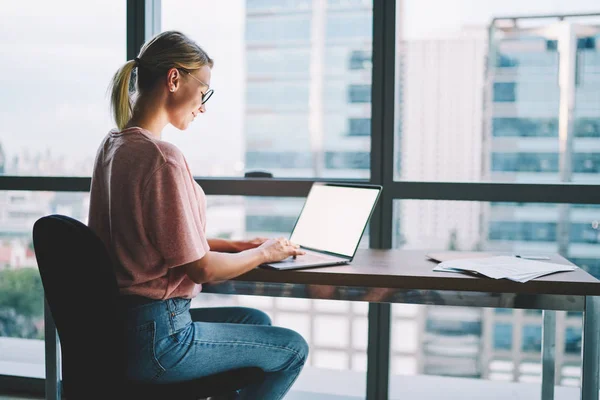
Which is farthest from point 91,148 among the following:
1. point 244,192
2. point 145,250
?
point 145,250

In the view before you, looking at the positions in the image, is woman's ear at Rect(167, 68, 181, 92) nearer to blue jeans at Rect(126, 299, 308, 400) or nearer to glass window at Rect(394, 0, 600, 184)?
blue jeans at Rect(126, 299, 308, 400)

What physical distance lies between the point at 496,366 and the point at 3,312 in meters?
2.25

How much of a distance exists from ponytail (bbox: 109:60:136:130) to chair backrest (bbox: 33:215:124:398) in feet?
1.57

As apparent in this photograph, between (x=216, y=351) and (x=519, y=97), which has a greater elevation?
(x=519, y=97)

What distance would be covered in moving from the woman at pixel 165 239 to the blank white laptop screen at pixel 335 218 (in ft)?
1.16

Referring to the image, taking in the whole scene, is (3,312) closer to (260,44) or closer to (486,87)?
(260,44)

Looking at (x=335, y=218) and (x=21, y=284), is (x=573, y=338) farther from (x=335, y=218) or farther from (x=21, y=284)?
(x=21, y=284)

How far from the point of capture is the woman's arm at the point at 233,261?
1412 millimetres

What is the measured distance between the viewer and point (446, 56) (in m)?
2.30

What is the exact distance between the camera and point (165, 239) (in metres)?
1.34

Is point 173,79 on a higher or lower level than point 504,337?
higher

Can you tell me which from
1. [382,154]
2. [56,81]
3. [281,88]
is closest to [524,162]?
[382,154]

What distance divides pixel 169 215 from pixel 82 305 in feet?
0.90

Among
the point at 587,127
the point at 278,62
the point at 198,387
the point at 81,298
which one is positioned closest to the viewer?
the point at 81,298
